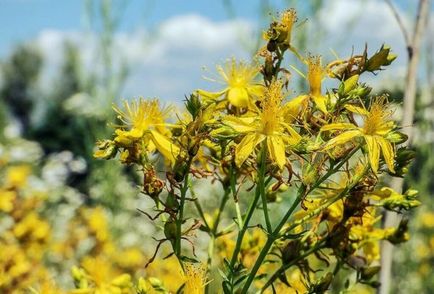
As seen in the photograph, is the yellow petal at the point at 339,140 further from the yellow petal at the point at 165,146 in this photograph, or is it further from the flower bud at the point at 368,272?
the flower bud at the point at 368,272

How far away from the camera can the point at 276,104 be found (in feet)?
3.40

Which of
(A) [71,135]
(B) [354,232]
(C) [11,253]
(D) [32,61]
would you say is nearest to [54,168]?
(C) [11,253]

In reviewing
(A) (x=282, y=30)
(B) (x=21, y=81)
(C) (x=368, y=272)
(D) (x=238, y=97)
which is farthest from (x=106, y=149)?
(B) (x=21, y=81)

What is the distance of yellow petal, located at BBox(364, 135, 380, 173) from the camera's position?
37.9 inches

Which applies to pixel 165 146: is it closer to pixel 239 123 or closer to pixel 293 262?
pixel 239 123

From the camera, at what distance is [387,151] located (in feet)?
3.33

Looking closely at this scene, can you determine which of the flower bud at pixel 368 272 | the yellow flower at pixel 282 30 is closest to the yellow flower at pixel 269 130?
the yellow flower at pixel 282 30

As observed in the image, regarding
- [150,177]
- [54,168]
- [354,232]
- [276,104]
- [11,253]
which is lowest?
[54,168]

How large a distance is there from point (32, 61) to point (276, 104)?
28.9 m

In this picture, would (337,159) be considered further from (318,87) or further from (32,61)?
(32,61)

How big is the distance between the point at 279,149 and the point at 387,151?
0.15 meters

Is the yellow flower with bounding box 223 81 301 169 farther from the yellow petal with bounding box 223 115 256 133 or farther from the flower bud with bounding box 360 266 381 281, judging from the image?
the flower bud with bounding box 360 266 381 281

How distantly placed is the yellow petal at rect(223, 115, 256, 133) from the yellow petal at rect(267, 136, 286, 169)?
0.10 feet

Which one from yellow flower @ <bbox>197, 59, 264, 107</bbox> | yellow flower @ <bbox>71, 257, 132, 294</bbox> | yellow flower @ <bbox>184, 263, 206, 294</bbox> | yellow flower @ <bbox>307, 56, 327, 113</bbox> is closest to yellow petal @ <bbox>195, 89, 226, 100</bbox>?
yellow flower @ <bbox>197, 59, 264, 107</bbox>
